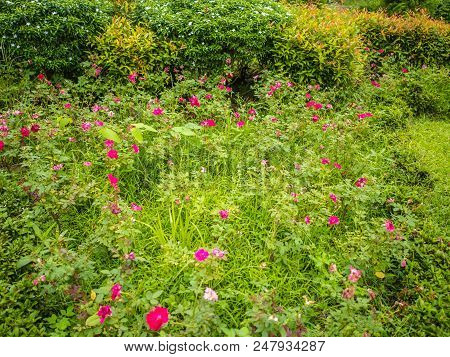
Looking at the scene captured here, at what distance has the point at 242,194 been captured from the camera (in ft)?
9.34

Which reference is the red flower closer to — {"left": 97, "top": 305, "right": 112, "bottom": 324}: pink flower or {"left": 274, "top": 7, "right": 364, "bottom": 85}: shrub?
{"left": 97, "top": 305, "right": 112, "bottom": 324}: pink flower

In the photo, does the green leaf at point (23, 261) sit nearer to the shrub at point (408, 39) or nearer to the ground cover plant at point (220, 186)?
the ground cover plant at point (220, 186)

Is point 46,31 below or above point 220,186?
above

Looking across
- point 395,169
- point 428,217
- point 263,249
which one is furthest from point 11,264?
point 395,169

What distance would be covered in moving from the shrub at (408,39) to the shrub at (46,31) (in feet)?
12.7

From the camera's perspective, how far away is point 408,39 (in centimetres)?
577

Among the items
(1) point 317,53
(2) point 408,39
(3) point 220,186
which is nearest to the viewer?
(3) point 220,186

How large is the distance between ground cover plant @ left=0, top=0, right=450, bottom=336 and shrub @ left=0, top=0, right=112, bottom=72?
0.05 metres

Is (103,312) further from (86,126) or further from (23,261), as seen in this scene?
(86,126)

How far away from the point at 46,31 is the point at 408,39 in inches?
190

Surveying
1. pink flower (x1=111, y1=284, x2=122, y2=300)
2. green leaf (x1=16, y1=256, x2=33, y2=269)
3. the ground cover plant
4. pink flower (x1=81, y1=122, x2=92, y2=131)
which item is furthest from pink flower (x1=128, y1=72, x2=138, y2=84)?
pink flower (x1=111, y1=284, x2=122, y2=300)

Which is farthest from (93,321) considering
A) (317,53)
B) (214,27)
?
(317,53)

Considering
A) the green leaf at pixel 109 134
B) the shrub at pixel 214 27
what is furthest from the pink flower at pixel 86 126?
the shrub at pixel 214 27

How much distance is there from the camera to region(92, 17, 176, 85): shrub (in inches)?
162
